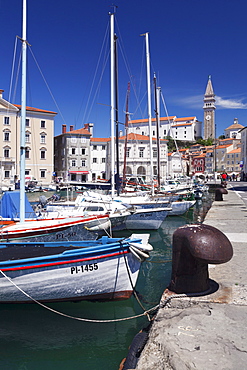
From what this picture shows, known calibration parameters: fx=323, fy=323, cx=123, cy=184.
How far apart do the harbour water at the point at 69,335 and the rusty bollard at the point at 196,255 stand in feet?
5.78

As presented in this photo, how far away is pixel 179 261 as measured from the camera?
246 inches

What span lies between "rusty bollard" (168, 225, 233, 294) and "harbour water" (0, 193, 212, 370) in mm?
1762

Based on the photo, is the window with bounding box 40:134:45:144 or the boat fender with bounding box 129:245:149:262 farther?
the window with bounding box 40:134:45:144

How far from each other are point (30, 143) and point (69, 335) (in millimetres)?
63674

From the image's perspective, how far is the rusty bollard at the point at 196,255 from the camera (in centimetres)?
581

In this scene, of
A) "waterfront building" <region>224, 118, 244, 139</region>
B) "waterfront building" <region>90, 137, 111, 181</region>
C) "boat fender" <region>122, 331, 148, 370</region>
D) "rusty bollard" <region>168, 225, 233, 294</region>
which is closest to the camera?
"boat fender" <region>122, 331, 148, 370</region>

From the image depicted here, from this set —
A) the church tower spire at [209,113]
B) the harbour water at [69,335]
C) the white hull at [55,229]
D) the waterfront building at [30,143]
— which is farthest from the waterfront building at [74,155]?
the church tower spire at [209,113]

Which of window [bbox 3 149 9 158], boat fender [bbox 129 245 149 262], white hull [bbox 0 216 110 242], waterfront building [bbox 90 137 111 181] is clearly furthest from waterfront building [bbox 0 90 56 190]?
boat fender [bbox 129 245 149 262]

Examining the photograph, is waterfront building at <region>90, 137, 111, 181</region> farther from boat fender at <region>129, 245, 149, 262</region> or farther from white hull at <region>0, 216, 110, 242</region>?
boat fender at <region>129, 245, 149, 262</region>

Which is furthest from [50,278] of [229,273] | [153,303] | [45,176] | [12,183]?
[45,176]

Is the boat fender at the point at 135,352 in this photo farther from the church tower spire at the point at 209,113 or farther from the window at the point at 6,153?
the church tower spire at the point at 209,113

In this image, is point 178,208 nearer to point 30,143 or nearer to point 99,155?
point 30,143

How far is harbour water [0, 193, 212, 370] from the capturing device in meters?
6.21

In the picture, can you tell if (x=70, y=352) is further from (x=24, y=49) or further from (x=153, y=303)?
(x=24, y=49)
